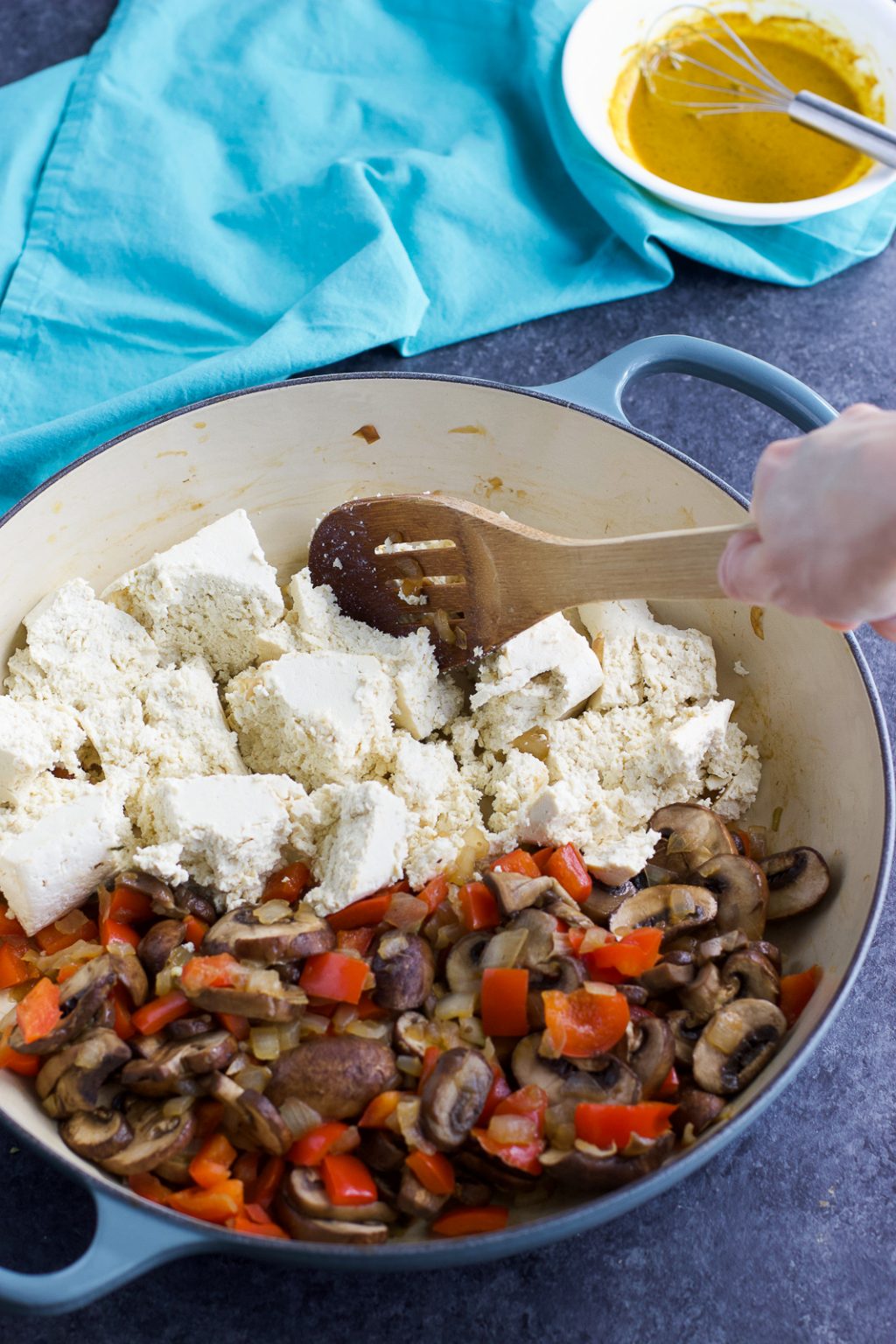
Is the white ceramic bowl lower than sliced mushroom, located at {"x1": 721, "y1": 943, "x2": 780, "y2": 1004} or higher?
higher

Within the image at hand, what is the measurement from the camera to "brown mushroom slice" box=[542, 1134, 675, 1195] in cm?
201

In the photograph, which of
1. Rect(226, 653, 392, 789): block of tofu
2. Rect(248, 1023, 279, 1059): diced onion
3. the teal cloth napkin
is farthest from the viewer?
the teal cloth napkin

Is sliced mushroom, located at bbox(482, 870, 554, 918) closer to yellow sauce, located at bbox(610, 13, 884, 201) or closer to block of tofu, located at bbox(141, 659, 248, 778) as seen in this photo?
block of tofu, located at bbox(141, 659, 248, 778)

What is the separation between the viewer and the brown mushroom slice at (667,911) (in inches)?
94.7

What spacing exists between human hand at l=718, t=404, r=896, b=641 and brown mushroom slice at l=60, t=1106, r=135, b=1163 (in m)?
1.48

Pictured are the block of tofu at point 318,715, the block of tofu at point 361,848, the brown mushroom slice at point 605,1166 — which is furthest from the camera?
the block of tofu at point 318,715

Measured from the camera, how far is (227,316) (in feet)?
11.8

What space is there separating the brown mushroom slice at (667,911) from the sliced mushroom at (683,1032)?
0.18 m

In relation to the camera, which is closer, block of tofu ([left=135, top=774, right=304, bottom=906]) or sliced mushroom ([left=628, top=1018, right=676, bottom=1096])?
sliced mushroom ([left=628, top=1018, right=676, bottom=1096])

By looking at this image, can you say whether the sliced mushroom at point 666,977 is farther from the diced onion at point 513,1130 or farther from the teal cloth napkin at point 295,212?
the teal cloth napkin at point 295,212

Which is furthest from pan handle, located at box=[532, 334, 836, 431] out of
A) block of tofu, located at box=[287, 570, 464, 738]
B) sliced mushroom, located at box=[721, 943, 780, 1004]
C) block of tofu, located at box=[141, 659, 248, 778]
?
sliced mushroom, located at box=[721, 943, 780, 1004]

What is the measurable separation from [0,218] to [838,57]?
9.08ft

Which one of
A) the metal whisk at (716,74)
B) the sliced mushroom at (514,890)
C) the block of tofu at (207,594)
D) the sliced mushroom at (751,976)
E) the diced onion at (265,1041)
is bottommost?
the sliced mushroom at (751,976)

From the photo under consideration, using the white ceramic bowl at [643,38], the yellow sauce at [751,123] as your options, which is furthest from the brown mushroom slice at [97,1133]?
the yellow sauce at [751,123]
